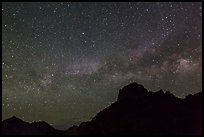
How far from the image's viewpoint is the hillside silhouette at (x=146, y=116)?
64.4 metres

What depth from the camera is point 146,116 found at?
233ft

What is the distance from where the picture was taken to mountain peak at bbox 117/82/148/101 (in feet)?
279

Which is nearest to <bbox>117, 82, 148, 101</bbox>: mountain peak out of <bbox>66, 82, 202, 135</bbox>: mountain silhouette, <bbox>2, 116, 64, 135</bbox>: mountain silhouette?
<bbox>66, 82, 202, 135</bbox>: mountain silhouette

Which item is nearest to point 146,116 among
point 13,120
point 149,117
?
point 149,117

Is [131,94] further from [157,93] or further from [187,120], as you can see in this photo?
[187,120]

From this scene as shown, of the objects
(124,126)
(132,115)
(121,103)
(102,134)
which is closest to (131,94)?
(121,103)

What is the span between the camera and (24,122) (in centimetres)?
10294

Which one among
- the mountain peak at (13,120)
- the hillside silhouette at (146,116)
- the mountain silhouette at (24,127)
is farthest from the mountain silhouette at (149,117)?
the mountain peak at (13,120)

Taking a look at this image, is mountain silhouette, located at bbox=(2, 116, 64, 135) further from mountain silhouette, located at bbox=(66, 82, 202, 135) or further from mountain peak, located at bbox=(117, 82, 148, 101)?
mountain silhouette, located at bbox=(66, 82, 202, 135)

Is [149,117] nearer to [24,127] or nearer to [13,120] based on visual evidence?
[24,127]

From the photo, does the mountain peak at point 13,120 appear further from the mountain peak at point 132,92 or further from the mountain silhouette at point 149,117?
the mountain peak at point 132,92

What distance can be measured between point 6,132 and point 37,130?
1065 cm

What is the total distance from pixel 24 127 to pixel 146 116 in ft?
161

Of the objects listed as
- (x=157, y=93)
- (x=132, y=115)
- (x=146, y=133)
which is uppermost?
(x=157, y=93)
